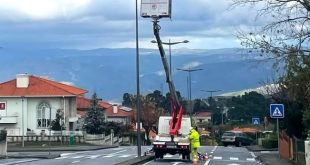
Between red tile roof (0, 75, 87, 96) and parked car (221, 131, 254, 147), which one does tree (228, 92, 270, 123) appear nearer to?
red tile roof (0, 75, 87, 96)

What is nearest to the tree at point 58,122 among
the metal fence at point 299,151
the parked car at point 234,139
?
the parked car at point 234,139

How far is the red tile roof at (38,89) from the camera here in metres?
94.9

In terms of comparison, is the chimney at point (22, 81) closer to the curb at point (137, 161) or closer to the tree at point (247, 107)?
the tree at point (247, 107)

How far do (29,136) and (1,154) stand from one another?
38044 mm

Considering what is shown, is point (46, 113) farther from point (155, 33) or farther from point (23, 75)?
point (155, 33)

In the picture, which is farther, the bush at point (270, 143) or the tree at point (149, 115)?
the tree at point (149, 115)

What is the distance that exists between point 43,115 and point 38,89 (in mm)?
3722

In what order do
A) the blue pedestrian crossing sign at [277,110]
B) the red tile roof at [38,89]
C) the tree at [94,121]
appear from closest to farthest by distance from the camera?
the blue pedestrian crossing sign at [277,110] < the tree at [94,121] < the red tile roof at [38,89]

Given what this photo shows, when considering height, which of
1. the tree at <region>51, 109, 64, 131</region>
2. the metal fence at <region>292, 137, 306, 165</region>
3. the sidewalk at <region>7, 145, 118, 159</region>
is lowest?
the sidewalk at <region>7, 145, 118, 159</region>

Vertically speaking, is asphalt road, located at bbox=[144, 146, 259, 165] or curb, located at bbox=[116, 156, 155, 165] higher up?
curb, located at bbox=[116, 156, 155, 165]

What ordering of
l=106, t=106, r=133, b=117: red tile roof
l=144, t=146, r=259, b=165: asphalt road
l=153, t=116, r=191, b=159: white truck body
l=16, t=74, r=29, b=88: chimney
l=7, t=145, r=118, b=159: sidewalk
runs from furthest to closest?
l=106, t=106, r=133, b=117: red tile roof
l=16, t=74, r=29, b=88: chimney
l=7, t=145, r=118, b=159: sidewalk
l=153, t=116, r=191, b=159: white truck body
l=144, t=146, r=259, b=165: asphalt road

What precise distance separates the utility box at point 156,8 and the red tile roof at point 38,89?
57942mm

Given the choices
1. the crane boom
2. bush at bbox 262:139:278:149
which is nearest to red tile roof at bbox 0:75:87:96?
bush at bbox 262:139:278:149

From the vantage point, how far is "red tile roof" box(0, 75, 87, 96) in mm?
94875
